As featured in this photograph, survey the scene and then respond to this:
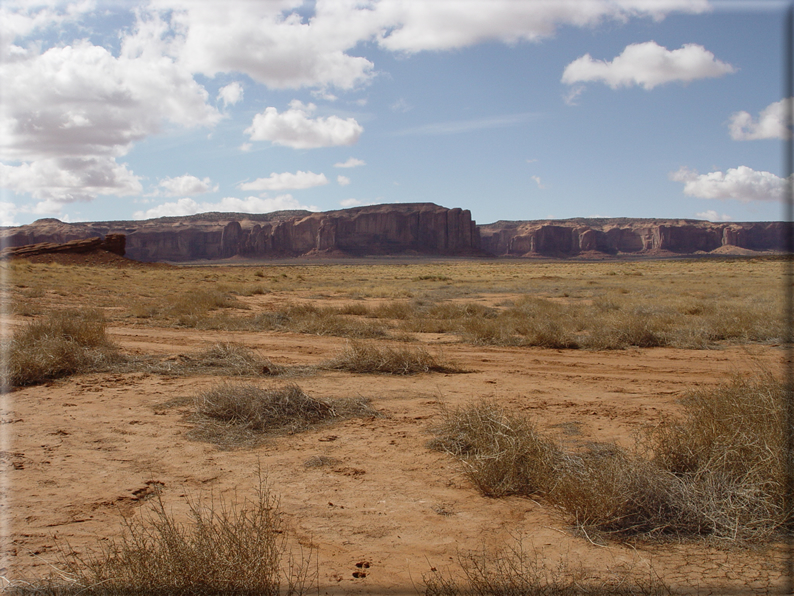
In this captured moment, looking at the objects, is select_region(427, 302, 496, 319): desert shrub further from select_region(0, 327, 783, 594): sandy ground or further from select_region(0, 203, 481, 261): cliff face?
select_region(0, 203, 481, 261): cliff face

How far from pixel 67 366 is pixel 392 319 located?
30.2 ft

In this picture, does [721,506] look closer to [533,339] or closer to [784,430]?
[784,430]

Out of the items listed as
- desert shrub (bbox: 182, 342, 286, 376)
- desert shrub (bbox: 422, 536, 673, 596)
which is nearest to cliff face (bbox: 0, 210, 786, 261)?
desert shrub (bbox: 182, 342, 286, 376)

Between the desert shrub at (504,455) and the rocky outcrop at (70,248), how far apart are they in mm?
50344

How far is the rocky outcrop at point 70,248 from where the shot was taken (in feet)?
153

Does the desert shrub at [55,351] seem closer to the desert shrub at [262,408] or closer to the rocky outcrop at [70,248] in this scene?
the desert shrub at [262,408]

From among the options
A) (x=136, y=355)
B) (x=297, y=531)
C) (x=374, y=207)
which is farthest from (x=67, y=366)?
(x=374, y=207)

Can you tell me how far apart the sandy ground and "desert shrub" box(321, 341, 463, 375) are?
0.37m

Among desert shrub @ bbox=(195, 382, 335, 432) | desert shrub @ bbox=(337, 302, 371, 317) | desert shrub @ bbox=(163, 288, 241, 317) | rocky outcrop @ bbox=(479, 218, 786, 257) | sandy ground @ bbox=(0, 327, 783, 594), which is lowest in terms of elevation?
sandy ground @ bbox=(0, 327, 783, 594)

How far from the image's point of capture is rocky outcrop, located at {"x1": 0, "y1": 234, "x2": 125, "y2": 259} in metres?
46.5

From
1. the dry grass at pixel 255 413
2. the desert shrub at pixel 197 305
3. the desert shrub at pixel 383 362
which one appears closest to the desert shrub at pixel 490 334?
the desert shrub at pixel 383 362

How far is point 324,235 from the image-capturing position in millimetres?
174375

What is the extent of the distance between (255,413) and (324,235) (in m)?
171

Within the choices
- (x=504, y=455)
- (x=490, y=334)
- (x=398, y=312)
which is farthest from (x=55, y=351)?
(x=398, y=312)
